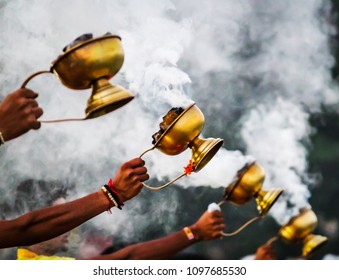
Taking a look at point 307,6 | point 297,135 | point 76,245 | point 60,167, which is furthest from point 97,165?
point 307,6

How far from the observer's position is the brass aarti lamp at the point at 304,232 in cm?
384

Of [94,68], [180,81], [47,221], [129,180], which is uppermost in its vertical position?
[180,81]

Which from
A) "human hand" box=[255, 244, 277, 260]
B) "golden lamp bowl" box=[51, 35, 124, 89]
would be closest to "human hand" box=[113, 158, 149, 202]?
"golden lamp bowl" box=[51, 35, 124, 89]

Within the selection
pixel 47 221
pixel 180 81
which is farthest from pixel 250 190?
pixel 47 221

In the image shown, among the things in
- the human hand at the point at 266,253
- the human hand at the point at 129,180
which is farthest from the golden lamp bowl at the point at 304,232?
the human hand at the point at 129,180

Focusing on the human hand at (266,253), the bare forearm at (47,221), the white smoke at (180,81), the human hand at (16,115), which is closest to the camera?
the human hand at (16,115)

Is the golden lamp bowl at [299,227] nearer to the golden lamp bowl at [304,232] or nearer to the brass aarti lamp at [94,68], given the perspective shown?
the golden lamp bowl at [304,232]

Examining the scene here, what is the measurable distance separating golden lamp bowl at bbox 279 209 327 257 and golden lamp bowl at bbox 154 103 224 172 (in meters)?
1.15

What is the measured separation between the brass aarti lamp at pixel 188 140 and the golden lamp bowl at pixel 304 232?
3.78 ft

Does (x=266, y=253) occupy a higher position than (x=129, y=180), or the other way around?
(x=129, y=180)

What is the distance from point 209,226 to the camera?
140 inches

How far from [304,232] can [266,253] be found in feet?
0.89

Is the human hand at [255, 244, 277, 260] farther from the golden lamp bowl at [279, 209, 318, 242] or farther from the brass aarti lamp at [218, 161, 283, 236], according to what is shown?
the brass aarti lamp at [218, 161, 283, 236]

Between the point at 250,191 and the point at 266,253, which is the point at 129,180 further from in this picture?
the point at 266,253
